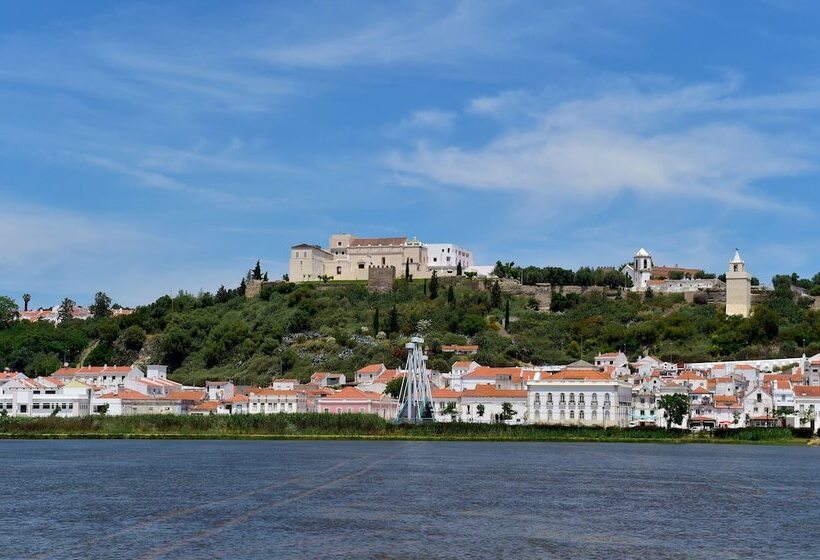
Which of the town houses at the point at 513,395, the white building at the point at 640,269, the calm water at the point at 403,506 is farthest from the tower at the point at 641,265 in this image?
the calm water at the point at 403,506

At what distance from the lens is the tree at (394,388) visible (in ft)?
300

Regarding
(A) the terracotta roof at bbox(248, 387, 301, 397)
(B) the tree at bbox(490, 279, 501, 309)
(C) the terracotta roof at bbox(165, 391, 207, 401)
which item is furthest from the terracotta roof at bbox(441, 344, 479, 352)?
(C) the terracotta roof at bbox(165, 391, 207, 401)

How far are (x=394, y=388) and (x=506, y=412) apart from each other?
9358mm

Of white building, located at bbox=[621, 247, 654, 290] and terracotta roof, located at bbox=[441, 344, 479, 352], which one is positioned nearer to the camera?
terracotta roof, located at bbox=[441, 344, 479, 352]

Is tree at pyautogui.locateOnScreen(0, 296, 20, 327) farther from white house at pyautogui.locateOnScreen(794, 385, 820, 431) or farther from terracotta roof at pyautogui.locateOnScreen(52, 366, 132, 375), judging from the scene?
white house at pyautogui.locateOnScreen(794, 385, 820, 431)

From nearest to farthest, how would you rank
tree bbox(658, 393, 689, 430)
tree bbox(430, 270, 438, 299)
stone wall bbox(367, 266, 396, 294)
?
tree bbox(658, 393, 689, 430) → tree bbox(430, 270, 438, 299) → stone wall bbox(367, 266, 396, 294)

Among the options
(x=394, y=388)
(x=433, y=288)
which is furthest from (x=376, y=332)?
(x=394, y=388)

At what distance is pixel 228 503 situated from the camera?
33.7 m

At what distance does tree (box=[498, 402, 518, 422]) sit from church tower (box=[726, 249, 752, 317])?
4050 centimetres

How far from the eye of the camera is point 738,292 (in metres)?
→ 120

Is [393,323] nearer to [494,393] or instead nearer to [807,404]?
[494,393]

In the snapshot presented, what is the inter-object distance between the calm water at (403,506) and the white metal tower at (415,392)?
25.2 m

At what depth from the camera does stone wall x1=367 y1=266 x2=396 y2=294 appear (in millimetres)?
132250

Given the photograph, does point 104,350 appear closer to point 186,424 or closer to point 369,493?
point 186,424
